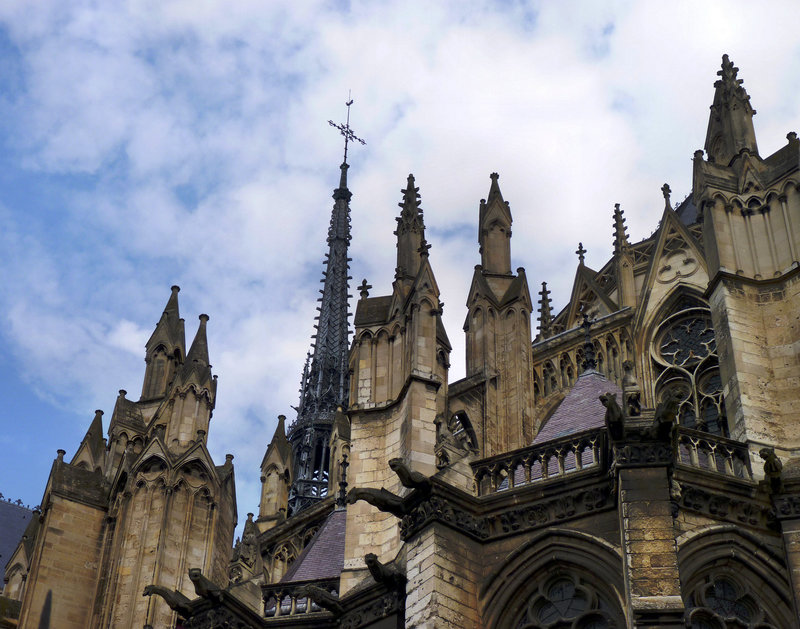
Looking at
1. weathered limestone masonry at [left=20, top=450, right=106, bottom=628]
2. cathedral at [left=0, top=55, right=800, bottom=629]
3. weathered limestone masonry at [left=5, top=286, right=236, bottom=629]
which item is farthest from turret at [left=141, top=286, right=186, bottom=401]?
weathered limestone masonry at [left=20, top=450, right=106, bottom=628]

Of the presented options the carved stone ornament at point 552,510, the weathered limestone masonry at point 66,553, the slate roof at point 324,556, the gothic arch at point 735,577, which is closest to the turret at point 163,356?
the weathered limestone masonry at point 66,553

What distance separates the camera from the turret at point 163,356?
2891 cm

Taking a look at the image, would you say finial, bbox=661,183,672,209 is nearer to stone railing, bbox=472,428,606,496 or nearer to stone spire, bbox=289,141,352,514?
stone railing, bbox=472,428,606,496

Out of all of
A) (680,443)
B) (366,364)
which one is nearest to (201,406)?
(366,364)

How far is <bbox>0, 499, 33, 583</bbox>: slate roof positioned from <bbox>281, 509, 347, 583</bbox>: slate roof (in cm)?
1904

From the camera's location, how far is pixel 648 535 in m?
15.8

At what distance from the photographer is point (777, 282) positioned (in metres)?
20.3

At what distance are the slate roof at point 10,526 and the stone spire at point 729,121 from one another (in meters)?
26.2

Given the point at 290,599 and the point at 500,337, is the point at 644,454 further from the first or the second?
the point at 500,337

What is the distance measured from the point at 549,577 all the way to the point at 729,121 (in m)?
10.0

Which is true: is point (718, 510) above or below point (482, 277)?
below

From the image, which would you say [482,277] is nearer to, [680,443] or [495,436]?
[495,436]

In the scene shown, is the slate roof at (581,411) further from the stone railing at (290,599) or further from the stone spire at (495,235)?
the stone spire at (495,235)

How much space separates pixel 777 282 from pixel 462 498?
633 cm
